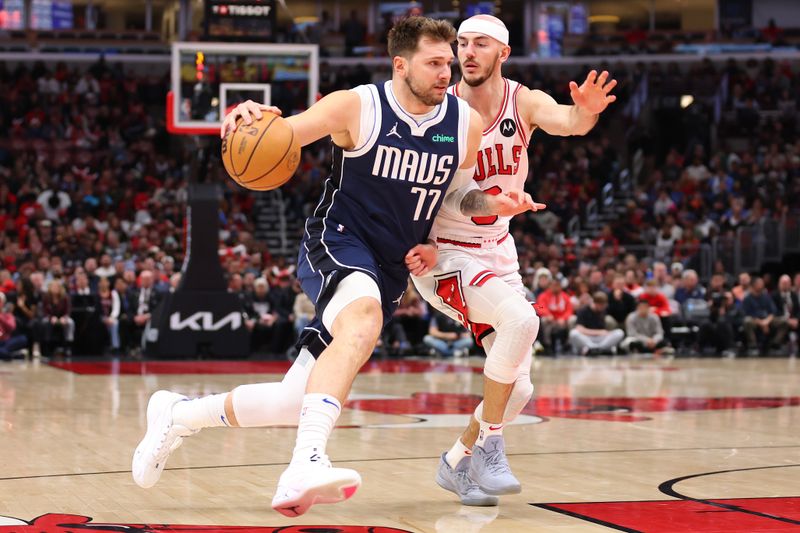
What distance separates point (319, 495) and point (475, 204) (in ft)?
5.39

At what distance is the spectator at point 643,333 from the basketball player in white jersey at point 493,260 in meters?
12.3

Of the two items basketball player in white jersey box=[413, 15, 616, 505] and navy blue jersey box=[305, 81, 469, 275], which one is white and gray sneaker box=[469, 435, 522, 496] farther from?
navy blue jersey box=[305, 81, 469, 275]

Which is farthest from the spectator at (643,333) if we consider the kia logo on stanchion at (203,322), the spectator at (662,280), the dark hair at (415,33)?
Result: the dark hair at (415,33)

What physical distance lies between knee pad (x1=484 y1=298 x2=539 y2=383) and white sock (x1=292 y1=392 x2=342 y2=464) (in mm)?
1069

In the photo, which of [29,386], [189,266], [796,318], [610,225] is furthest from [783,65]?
[29,386]

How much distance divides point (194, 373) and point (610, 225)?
12.3 metres

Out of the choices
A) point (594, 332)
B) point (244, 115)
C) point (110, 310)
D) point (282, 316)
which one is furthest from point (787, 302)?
point (244, 115)

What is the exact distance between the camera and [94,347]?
16.2 metres

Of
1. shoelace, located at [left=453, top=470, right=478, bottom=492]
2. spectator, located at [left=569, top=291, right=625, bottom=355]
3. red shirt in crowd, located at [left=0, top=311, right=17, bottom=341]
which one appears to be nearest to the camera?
shoelace, located at [left=453, top=470, right=478, bottom=492]

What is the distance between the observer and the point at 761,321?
18031 mm

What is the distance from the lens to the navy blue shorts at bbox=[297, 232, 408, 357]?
441 centimetres

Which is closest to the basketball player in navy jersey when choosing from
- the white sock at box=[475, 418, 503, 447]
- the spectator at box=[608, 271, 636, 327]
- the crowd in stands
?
the white sock at box=[475, 418, 503, 447]

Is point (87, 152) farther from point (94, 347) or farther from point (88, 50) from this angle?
point (94, 347)

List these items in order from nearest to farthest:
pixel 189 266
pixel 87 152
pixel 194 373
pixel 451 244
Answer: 1. pixel 451 244
2. pixel 194 373
3. pixel 189 266
4. pixel 87 152
